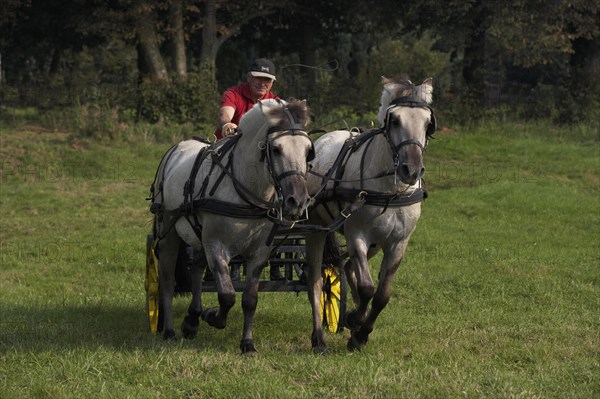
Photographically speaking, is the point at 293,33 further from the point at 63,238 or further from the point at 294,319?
the point at 294,319

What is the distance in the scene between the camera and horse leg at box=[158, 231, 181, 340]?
9433mm

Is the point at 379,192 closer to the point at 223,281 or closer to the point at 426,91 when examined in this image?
the point at 426,91

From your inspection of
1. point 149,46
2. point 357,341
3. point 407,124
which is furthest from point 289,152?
point 149,46

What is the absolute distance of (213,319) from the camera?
28.8 feet

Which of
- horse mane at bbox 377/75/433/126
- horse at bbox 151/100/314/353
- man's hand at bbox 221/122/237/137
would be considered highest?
horse mane at bbox 377/75/433/126

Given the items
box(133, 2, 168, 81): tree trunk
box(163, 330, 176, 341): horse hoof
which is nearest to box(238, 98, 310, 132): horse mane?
box(163, 330, 176, 341): horse hoof

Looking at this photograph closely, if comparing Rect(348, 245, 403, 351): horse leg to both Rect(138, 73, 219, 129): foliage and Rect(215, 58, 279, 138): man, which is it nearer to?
Rect(215, 58, 279, 138): man

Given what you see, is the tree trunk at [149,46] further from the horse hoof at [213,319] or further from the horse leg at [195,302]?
the horse hoof at [213,319]

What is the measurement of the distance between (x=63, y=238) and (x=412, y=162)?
31.5 ft

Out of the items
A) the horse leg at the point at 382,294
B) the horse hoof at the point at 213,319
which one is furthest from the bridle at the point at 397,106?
the horse hoof at the point at 213,319

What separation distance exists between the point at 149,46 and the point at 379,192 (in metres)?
21.1

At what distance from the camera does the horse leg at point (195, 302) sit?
9125 millimetres

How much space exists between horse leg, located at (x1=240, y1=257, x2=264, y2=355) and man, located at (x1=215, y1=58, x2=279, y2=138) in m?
1.67

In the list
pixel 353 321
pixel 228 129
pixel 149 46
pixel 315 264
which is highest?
pixel 228 129
